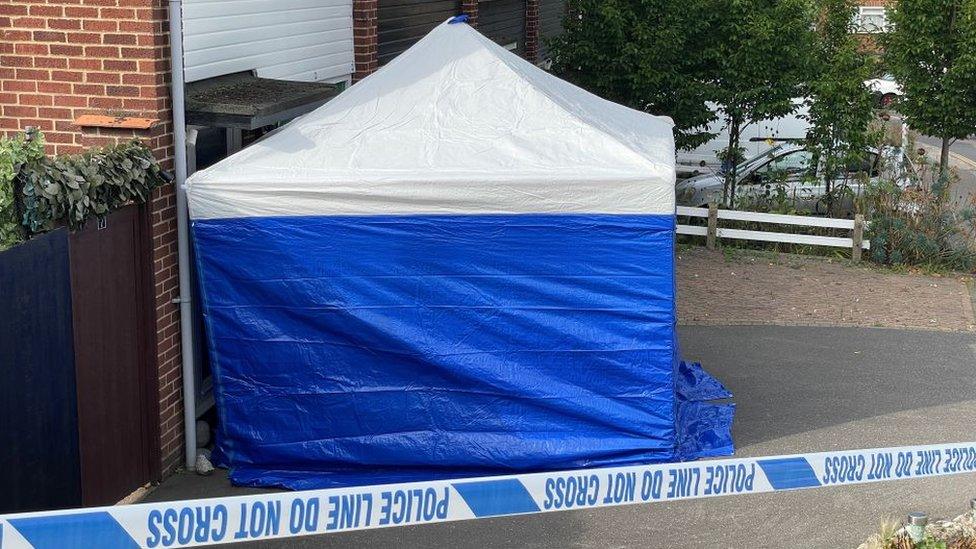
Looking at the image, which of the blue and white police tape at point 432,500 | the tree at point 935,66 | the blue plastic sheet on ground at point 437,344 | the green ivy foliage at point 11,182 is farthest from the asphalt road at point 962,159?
the green ivy foliage at point 11,182

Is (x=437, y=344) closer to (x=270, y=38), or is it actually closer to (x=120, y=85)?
(x=120, y=85)

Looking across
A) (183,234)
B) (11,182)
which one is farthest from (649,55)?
(11,182)

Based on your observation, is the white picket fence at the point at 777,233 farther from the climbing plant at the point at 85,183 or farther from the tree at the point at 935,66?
the climbing plant at the point at 85,183

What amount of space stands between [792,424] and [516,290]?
9.22ft

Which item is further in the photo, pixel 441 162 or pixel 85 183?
pixel 441 162

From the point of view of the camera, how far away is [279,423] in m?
8.07

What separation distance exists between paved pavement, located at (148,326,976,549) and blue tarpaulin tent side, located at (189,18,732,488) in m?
0.69

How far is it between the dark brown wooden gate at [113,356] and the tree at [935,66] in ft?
37.6

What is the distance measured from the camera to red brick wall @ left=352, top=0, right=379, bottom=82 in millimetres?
11727

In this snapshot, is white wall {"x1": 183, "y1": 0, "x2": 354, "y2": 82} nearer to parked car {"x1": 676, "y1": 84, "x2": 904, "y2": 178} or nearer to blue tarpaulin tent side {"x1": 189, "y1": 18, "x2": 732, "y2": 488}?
blue tarpaulin tent side {"x1": 189, "y1": 18, "x2": 732, "y2": 488}

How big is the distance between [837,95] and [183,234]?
1050cm

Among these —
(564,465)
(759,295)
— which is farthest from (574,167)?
(759,295)

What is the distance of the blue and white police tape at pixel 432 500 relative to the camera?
4730 millimetres

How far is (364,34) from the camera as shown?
11.8 m
